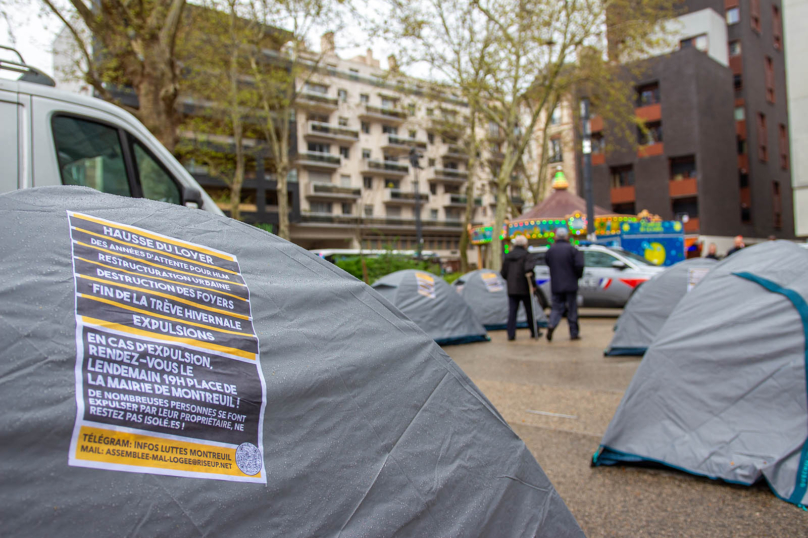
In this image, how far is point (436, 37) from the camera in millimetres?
19094

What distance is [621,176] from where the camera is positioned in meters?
41.4

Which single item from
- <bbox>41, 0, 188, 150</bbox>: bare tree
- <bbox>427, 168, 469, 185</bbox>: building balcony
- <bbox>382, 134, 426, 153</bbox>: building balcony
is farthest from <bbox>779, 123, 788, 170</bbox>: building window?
<bbox>41, 0, 188, 150</bbox>: bare tree

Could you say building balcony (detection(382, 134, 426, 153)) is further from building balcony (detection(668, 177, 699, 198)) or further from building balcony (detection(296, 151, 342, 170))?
building balcony (detection(668, 177, 699, 198))

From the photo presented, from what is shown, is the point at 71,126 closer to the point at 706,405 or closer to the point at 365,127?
the point at 706,405

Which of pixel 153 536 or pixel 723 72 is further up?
pixel 723 72

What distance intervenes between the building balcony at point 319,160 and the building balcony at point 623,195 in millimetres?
23315

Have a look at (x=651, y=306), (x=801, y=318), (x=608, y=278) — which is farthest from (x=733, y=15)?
(x=801, y=318)

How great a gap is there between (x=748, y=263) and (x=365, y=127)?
2103 inches

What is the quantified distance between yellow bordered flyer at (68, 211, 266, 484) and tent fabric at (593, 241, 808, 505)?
9.02 feet

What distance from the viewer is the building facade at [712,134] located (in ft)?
121

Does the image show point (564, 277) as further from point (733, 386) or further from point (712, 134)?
point (712, 134)

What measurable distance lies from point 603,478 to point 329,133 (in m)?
50.1

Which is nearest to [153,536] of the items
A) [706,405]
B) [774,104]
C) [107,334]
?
[107,334]

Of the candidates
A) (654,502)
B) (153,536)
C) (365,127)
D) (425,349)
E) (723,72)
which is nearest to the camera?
(153,536)
